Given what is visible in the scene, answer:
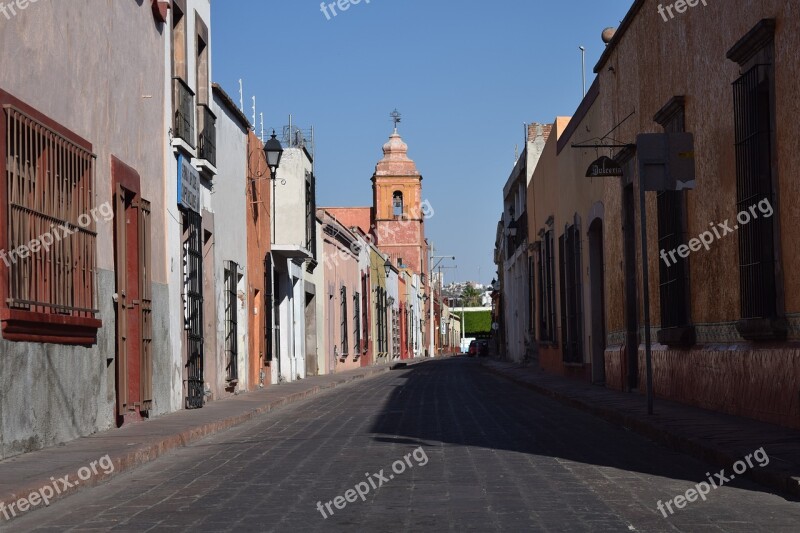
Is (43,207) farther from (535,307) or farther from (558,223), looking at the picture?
(535,307)

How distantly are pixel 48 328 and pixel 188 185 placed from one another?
289 inches

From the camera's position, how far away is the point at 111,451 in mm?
10898

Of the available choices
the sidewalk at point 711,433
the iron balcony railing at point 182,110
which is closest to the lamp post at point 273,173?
the iron balcony railing at point 182,110

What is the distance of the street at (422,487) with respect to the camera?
7184mm

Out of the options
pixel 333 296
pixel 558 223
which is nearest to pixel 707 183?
pixel 558 223

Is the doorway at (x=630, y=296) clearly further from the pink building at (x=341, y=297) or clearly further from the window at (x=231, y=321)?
the pink building at (x=341, y=297)

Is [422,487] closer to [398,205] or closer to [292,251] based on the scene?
[292,251]

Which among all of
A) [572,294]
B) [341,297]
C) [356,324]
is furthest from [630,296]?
[356,324]

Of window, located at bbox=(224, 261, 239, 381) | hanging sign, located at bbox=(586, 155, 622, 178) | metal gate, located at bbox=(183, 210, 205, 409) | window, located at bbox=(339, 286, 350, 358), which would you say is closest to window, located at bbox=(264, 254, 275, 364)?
window, located at bbox=(224, 261, 239, 381)

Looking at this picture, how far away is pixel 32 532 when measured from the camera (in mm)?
7211

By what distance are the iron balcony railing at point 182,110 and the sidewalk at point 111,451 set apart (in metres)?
4.12

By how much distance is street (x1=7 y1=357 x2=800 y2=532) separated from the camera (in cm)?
718

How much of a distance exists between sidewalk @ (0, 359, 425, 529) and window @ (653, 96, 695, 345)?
6056 millimetres

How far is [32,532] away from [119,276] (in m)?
7.69
